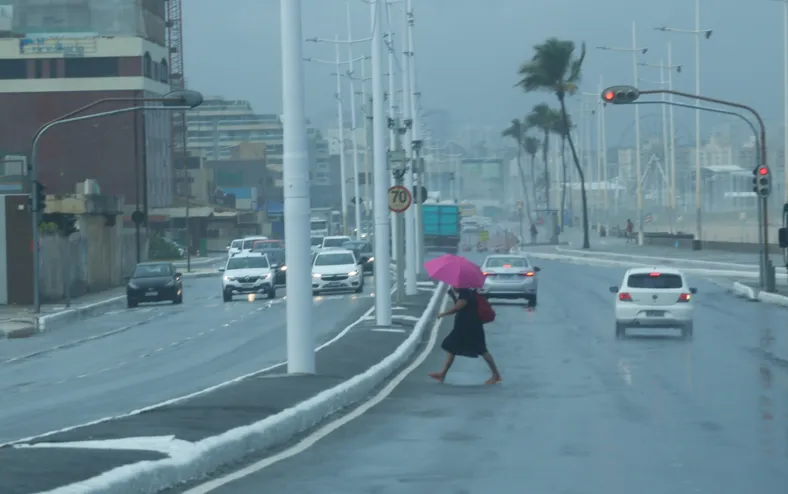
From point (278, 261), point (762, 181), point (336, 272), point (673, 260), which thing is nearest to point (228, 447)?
point (762, 181)

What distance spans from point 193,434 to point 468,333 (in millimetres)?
8549

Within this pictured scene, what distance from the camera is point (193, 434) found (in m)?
13.0

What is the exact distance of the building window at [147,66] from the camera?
353 ft

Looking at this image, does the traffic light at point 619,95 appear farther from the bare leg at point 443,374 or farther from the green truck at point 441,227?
the green truck at point 441,227

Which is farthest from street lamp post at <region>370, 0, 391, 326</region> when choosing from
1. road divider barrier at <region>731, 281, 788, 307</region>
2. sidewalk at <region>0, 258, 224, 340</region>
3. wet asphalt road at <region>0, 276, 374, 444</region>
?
road divider barrier at <region>731, 281, 788, 307</region>

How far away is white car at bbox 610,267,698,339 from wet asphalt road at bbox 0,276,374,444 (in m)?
6.84

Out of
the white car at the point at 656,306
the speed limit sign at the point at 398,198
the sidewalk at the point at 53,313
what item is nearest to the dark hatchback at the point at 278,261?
the sidewalk at the point at 53,313

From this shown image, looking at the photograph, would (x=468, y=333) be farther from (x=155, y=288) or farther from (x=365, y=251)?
(x=365, y=251)

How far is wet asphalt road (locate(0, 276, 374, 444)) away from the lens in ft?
65.5

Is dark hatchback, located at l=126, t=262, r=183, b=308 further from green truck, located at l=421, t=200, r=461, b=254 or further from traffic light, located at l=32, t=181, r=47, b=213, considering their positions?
green truck, located at l=421, t=200, r=461, b=254

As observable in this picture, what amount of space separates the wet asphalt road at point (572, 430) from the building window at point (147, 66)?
8352cm

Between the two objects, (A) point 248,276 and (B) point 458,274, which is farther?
(A) point 248,276

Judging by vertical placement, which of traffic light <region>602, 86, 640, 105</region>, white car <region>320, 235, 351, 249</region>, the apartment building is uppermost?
the apartment building

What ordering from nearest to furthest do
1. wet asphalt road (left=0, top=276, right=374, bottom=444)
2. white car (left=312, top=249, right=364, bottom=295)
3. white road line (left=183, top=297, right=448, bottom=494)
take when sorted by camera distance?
white road line (left=183, top=297, right=448, bottom=494) → wet asphalt road (left=0, top=276, right=374, bottom=444) → white car (left=312, top=249, right=364, bottom=295)
